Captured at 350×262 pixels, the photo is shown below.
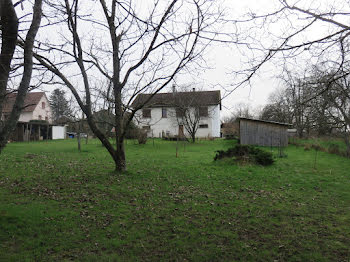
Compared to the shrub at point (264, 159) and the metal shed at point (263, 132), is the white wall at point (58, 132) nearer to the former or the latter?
the metal shed at point (263, 132)

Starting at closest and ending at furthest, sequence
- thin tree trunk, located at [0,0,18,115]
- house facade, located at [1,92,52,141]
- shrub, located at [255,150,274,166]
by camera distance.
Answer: thin tree trunk, located at [0,0,18,115], shrub, located at [255,150,274,166], house facade, located at [1,92,52,141]

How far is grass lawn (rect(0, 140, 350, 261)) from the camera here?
375 centimetres

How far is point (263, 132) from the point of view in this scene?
23.9 meters

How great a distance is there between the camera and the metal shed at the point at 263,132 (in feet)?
77.0

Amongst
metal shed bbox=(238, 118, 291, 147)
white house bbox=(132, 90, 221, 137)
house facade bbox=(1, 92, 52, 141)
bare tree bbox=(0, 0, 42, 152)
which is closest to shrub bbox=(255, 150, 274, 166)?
bare tree bbox=(0, 0, 42, 152)

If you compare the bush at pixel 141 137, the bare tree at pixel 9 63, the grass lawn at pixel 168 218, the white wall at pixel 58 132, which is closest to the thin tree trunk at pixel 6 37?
the bare tree at pixel 9 63

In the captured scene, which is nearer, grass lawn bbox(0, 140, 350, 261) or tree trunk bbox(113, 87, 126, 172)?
grass lawn bbox(0, 140, 350, 261)

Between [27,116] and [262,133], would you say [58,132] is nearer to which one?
[27,116]

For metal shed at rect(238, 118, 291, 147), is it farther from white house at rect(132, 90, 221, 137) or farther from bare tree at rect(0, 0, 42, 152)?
bare tree at rect(0, 0, 42, 152)

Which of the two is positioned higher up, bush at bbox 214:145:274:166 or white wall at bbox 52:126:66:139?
white wall at bbox 52:126:66:139

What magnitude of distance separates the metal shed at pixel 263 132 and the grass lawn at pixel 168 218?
599 inches

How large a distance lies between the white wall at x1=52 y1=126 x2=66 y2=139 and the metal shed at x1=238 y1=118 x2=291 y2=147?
26.8 m

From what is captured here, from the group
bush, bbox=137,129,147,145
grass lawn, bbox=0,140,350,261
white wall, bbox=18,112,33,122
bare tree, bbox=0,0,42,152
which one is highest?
white wall, bbox=18,112,33,122

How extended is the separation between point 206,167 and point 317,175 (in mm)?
4370
